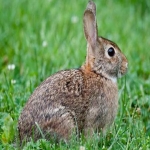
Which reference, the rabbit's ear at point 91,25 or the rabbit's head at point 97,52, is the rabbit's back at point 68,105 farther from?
the rabbit's ear at point 91,25

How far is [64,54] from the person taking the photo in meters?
8.50

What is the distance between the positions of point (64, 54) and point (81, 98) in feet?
9.00

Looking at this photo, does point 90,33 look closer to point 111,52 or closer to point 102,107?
point 111,52

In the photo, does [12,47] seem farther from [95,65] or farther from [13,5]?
[95,65]

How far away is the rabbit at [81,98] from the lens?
5562 mm

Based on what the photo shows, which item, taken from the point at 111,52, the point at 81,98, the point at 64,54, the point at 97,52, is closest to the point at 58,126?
the point at 81,98

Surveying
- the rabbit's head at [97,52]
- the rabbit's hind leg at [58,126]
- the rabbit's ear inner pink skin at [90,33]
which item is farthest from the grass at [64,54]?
the rabbit's ear inner pink skin at [90,33]

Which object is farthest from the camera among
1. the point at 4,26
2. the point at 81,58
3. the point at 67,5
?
the point at 67,5

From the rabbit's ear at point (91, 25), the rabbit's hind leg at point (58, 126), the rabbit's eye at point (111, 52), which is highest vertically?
the rabbit's ear at point (91, 25)

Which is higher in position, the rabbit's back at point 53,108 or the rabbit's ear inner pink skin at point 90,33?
the rabbit's ear inner pink skin at point 90,33

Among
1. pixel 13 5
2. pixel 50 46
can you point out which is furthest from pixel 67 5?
pixel 50 46

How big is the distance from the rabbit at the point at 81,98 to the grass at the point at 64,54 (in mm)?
131

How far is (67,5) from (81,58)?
226 centimetres

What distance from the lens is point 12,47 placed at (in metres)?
8.68
